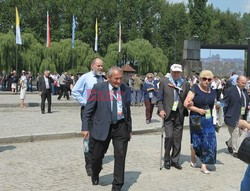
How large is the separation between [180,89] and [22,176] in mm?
3147

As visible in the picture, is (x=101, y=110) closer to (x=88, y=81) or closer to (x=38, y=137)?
(x=88, y=81)

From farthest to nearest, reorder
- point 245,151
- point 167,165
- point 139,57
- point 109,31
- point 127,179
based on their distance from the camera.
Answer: point 109,31 → point 139,57 → point 167,165 → point 127,179 → point 245,151

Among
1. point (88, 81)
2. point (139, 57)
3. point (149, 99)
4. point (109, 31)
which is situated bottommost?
point (149, 99)

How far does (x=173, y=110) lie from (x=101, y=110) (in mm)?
2066

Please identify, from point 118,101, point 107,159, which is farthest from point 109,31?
point 118,101

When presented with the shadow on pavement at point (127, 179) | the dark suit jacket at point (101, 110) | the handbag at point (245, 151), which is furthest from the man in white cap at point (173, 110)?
the handbag at point (245, 151)

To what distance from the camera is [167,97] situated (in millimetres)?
8000

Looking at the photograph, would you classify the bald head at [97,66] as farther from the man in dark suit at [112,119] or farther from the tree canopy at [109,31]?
the tree canopy at [109,31]

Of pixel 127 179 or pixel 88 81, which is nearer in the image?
pixel 127 179

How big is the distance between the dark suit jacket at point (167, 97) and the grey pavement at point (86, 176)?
1.05 metres

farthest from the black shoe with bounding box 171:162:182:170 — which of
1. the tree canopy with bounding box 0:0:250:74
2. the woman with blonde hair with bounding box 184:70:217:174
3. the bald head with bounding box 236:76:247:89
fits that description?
the tree canopy with bounding box 0:0:250:74

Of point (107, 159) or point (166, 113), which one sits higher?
point (166, 113)

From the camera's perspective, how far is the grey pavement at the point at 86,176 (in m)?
6.49

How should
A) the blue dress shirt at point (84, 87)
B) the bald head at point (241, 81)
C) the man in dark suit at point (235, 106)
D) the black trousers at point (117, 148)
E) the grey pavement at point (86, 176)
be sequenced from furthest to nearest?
the man in dark suit at point (235, 106) → the bald head at point (241, 81) → the blue dress shirt at point (84, 87) → the grey pavement at point (86, 176) → the black trousers at point (117, 148)
